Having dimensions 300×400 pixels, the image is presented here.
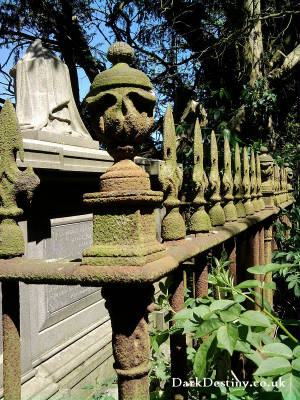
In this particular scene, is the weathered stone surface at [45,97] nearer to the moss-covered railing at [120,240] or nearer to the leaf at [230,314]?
the moss-covered railing at [120,240]

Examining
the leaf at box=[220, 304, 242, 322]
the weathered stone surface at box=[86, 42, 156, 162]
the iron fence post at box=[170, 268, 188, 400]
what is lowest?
the iron fence post at box=[170, 268, 188, 400]

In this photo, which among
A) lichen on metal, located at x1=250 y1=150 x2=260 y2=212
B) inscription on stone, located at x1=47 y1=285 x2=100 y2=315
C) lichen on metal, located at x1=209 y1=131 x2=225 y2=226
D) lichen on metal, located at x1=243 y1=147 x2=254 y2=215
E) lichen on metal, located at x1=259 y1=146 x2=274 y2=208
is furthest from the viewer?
lichen on metal, located at x1=259 y1=146 x2=274 y2=208

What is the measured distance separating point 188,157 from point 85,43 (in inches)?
299

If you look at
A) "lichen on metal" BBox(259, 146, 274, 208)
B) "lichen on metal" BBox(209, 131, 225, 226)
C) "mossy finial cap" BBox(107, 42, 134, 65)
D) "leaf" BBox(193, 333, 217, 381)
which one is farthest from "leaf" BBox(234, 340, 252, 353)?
"lichen on metal" BBox(259, 146, 274, 208)

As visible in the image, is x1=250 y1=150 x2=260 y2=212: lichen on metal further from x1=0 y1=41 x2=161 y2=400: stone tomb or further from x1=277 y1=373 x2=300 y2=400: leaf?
x1=277 y1=373 x2=300 y2=400: leaf

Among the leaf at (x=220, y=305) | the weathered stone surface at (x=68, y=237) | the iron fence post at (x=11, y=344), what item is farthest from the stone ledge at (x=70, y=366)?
the leaf at (x=220, y=305)

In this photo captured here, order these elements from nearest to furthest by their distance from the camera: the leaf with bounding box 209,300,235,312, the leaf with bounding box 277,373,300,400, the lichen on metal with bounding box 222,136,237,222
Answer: the leaf with bounding box 277,373,300,400 → the leaf with bounding box 209,300,235,312 → the lichen on metal with bounding box 222,136,237,222

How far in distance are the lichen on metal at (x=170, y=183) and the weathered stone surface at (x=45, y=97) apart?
7.84 ft

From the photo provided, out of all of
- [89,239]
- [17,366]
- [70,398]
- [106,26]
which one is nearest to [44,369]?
[70,398]

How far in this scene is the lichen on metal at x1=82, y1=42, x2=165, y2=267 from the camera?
0.99 metres

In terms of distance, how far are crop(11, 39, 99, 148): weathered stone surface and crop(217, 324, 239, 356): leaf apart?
2905 millimetres

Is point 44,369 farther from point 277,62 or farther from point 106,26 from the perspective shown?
point 106,26

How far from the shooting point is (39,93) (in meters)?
3.89

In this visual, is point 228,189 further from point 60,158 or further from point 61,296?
point 61,296
